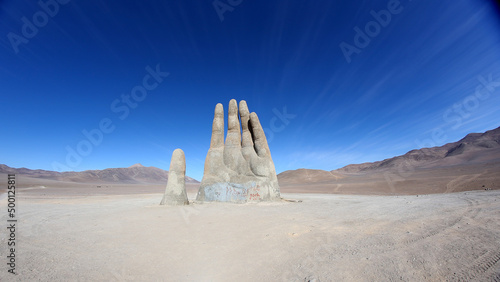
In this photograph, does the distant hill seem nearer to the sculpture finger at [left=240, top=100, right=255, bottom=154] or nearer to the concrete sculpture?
the concrete sculpture

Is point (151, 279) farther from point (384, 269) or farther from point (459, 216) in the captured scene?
point (459, 216)

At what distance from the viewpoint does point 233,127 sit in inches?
585

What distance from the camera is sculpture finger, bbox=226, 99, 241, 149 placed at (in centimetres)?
1438

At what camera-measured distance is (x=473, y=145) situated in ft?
232

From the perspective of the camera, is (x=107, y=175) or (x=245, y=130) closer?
(x=245, y=130)

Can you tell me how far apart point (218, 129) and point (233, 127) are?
1.06 meters

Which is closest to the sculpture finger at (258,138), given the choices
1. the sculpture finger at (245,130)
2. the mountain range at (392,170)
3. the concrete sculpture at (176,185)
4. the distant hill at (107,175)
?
the sculpture finger at (245,130)

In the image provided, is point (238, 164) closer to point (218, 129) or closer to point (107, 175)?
point (218, 129)

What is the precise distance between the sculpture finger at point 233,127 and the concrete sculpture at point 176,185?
3524 millimetres

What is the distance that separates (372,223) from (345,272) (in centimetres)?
330

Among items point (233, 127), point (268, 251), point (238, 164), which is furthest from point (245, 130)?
point (268, 251)

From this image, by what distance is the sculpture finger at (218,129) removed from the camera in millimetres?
14641

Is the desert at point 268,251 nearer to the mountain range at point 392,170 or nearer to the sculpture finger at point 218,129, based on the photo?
the sculpture finger at point 218,129

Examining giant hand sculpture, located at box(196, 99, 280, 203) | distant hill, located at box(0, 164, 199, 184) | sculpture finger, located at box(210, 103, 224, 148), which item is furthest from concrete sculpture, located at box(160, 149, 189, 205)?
distant hill, located at box(0, 164, 199, 184)
